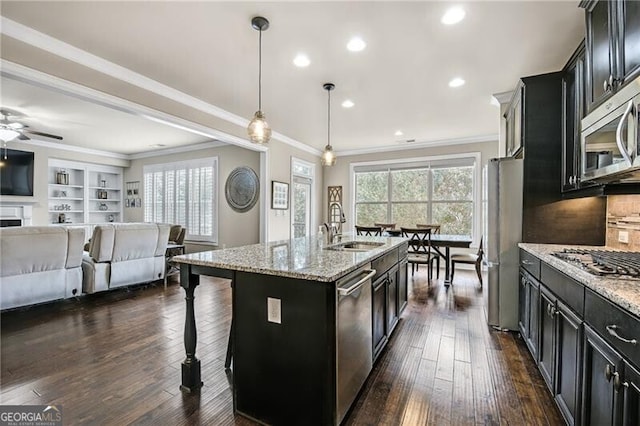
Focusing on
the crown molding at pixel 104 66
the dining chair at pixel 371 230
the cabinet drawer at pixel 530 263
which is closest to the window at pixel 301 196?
the dining chair at pixel 371 230

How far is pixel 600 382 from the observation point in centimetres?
125

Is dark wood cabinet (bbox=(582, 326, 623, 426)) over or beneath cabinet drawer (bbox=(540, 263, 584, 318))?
beneath

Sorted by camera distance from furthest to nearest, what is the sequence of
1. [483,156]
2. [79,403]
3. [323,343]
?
[483,156] → [79,403] → [323,343]

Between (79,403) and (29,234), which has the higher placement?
(29,234)

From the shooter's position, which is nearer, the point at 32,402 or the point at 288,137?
the point at 32,402

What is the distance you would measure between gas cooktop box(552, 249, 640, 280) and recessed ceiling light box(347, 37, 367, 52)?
2.27 meters

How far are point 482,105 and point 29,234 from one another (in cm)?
589

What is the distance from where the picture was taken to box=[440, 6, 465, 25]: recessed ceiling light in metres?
2.19

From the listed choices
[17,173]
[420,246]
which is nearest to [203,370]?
[420,246]

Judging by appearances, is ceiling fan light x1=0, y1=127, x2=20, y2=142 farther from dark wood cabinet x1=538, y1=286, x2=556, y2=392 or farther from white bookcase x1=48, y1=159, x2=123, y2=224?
dark wood cabinet x1=538, y1=286, x2=556, y2=392

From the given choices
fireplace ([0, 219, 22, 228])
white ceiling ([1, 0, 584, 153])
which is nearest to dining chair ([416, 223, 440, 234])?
white ceiling ([1, 0, 584, 153])

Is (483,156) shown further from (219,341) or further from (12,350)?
(12,350)

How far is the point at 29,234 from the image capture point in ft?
10.9

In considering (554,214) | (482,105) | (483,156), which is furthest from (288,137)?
(554,214)
